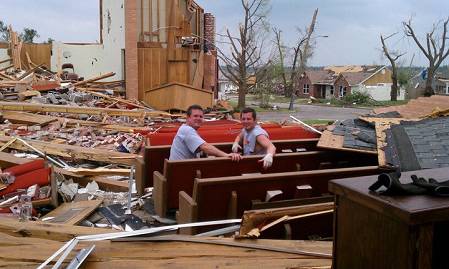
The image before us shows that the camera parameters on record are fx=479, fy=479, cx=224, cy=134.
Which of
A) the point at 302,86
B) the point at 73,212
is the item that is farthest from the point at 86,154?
the point at 302,86

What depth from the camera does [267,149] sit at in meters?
6.14

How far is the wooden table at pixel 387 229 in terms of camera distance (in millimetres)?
1684

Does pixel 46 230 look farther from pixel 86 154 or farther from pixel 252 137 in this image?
pixel 86 154

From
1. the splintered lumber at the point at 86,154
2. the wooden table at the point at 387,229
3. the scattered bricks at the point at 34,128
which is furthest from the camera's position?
the scattered bricks at the point at 34,128

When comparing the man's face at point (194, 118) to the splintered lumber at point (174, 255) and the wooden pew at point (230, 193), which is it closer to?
the wooden pew at point (230, 193)

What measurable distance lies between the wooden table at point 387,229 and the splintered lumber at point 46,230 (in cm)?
260

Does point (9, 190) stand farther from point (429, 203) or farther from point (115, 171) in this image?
point (429, 203)

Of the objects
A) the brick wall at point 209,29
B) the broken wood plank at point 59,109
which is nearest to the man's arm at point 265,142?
the broken wood plank at point 59,109

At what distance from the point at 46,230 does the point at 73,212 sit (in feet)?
6.38

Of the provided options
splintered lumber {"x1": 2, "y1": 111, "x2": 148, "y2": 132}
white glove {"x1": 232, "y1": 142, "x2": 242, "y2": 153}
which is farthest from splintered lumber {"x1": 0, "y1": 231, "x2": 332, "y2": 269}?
splintered lumber {"x1": 2, "y1": 111, "x2": 148, "y2": 132}

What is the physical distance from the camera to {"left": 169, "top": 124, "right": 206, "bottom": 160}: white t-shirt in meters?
6.16

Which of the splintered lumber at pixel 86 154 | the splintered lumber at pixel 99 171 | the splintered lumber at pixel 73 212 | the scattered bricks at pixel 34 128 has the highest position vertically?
the scattered bricks at pixel 34 128

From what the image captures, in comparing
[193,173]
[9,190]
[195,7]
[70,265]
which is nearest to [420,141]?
[193,173]

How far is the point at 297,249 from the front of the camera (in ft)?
11.0
